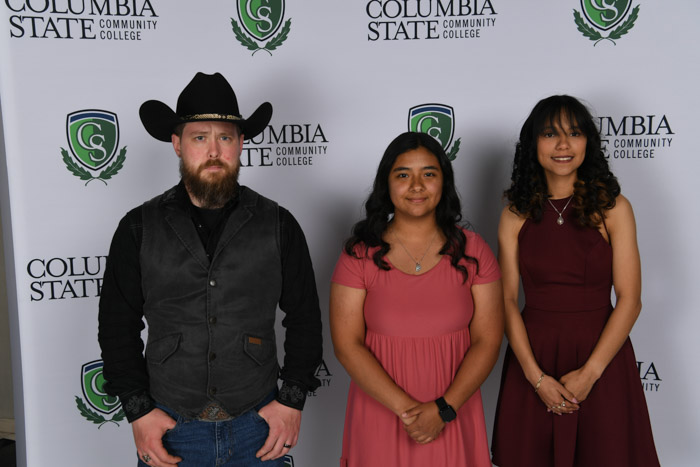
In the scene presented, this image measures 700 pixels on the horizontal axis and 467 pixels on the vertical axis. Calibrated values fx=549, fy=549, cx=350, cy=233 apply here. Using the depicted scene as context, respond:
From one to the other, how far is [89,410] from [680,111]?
2.99 meters

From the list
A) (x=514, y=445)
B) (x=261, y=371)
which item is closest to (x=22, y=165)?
(x=261, y=371)

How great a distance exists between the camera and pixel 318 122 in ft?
8.26

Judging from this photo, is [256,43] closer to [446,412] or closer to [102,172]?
[102,172]

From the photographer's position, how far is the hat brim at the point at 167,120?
5.38 feet

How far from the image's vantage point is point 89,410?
2.49m

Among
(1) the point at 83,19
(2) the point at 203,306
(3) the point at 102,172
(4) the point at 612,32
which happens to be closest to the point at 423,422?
(2) the point at 203,306

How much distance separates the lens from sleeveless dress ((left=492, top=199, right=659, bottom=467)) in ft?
6.06

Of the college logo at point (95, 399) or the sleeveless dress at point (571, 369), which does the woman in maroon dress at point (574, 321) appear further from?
the college logo at point (95, 399)

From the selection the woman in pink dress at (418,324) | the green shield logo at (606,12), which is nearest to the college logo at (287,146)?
the woman in pink dress at (418,324)

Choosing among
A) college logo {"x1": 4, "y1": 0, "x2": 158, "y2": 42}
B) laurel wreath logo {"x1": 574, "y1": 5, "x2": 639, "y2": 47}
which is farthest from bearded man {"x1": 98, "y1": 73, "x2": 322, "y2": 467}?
laurel wreath logo {"x1": 574, "y1": 5, "x2": 639, "y2": 47}

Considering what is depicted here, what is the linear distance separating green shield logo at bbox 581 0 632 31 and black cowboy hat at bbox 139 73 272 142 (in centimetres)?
168

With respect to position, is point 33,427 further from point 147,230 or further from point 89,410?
point 147,230

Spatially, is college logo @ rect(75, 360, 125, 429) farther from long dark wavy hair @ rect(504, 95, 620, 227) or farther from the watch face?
long dark wavy hair @ rect(504, 95, 620, 227)

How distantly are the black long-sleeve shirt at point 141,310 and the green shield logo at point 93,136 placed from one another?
0.94m
